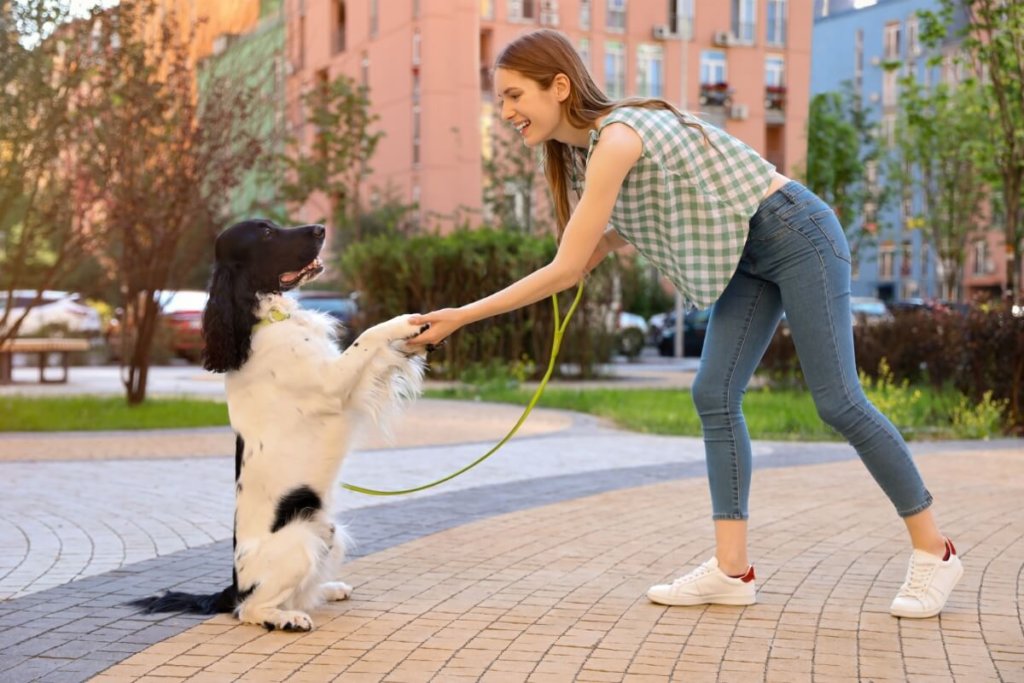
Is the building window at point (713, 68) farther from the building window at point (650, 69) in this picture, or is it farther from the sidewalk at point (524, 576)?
the sidewalk at point (524, 576)

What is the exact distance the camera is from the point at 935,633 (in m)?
4.45

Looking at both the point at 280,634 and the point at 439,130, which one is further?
the point at 439,130

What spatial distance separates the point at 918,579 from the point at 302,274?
240cm

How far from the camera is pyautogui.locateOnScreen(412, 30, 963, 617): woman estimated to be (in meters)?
4.43

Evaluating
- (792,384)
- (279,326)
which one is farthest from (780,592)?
(792,384)

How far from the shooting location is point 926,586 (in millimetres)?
4664

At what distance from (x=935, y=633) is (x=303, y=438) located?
2.22 meters

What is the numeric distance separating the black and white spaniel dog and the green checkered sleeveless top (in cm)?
93

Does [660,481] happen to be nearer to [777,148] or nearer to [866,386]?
[866,386]

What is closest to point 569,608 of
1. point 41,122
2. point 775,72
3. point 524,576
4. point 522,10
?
point 524,576

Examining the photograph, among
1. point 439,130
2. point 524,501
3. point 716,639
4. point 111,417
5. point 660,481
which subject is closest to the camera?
point 716,639

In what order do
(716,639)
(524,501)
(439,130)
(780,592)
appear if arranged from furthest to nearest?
1. (439,130)
2. (524,501)
3. (780,592)
4. (716,639)

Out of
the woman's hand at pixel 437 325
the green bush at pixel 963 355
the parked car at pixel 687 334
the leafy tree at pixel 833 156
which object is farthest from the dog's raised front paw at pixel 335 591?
the leafy tree at pixel 833 156

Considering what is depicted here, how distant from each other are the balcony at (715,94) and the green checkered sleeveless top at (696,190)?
45.0 m
